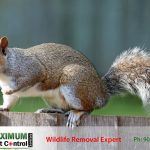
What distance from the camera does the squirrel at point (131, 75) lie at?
386cm

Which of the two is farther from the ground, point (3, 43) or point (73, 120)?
point (3, 43)

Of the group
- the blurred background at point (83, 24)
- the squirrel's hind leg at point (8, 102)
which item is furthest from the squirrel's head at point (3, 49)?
the blurred background at point (83, 24)

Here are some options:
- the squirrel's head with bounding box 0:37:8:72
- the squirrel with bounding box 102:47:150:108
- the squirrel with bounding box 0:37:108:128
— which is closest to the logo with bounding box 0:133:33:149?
the squirrel with bounding box 0:37:108:128

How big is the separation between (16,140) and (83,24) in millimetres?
5696

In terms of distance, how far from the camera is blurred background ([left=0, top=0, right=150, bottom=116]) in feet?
27.9

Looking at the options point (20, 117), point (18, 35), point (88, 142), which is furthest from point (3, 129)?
point (18, 35)

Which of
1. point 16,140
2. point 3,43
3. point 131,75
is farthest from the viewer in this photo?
point 131,75

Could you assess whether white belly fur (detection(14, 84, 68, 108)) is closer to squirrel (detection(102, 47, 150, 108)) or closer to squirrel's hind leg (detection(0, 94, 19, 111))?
squirrel's hind leg (detection(0, 94, 19, 111))

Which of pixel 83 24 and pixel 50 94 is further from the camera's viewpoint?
pixel 83 24

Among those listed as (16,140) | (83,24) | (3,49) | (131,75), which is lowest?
(16,140)

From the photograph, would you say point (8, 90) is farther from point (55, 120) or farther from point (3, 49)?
point (55, 120)

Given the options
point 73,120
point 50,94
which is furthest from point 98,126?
point 50,94

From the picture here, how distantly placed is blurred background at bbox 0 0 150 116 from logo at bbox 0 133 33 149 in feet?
16.9

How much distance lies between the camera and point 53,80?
3.80 m
